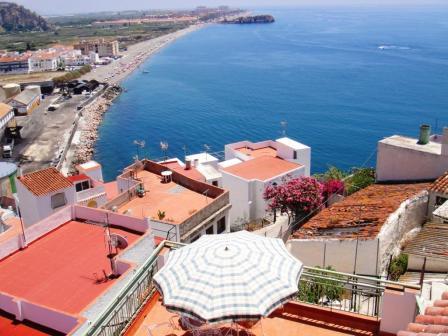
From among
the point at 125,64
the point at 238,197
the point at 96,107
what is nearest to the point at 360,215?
the point at 238,197

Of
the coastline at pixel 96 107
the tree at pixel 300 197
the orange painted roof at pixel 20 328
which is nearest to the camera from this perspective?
the orange painted roof at pixel 20 328

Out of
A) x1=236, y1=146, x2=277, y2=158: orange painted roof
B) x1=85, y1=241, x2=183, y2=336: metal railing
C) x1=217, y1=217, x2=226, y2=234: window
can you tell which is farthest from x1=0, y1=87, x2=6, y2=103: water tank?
x1=85, y1=241, x2=183, y2=336: metal railing

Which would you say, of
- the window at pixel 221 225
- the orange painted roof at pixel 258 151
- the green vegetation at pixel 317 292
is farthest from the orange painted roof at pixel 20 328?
the orange painted roof at pixel 258 151

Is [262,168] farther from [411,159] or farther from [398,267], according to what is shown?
[398,267]

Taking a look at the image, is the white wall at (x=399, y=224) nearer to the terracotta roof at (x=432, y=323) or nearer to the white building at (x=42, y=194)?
the terracotta roof at (x=432, y=323)

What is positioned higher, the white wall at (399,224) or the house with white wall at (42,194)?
the white wall at (399,224)

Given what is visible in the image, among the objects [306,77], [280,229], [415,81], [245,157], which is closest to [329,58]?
[306,77]

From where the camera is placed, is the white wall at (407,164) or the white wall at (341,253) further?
the white wall at (407,164)
